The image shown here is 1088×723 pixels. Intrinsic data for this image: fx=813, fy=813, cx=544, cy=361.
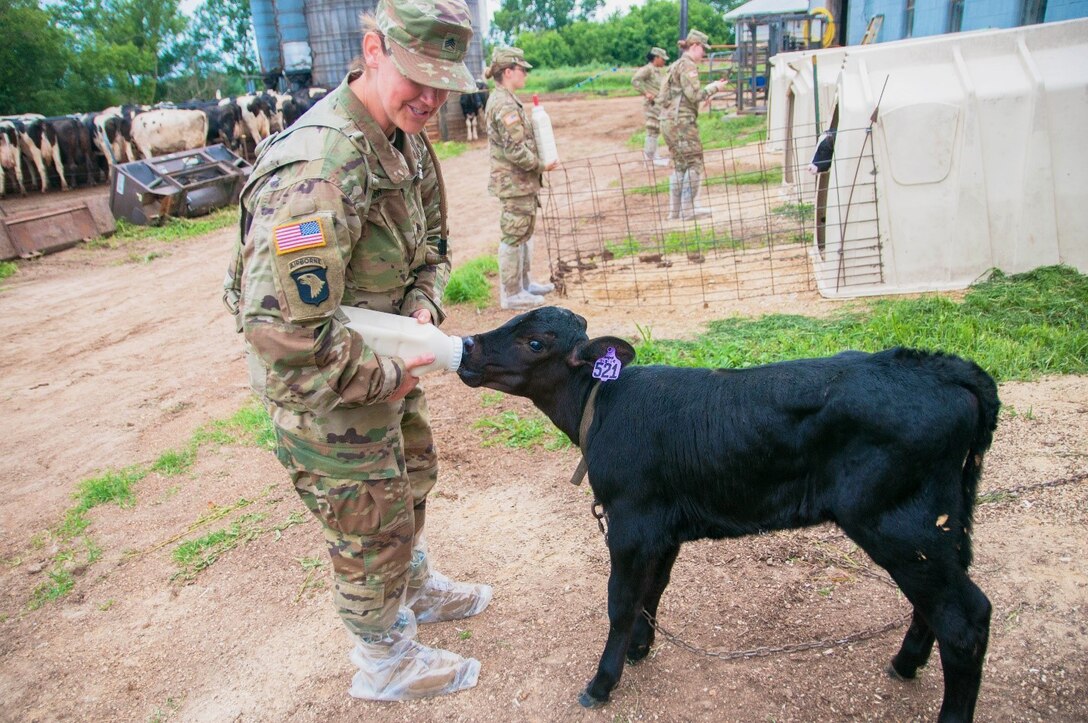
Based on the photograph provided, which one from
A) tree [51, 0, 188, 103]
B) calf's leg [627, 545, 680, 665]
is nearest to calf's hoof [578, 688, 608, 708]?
calf's leg [627, 545, 680, 665]

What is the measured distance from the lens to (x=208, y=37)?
43.8 metres

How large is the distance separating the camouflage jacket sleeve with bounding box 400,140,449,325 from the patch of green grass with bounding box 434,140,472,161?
56.2ft

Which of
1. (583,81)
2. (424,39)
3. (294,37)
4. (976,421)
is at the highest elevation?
(294,37)

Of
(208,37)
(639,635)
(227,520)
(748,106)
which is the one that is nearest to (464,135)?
(748,106)

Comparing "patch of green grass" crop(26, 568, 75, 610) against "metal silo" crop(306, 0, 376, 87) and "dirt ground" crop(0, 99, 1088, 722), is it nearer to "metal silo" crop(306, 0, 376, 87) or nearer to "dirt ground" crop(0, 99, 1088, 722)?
"dirt ground" crop(0, 99, 1088, 722)

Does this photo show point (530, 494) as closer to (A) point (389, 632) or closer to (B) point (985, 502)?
(A) point (389, 632)

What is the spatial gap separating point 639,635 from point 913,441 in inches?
51.4

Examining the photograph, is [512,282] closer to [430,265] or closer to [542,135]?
[542,135]

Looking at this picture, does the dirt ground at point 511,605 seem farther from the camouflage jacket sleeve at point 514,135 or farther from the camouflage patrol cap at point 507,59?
the camouflage patrol cap at point 507,59

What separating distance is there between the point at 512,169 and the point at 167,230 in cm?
758

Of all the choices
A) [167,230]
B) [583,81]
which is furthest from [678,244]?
[583,81]

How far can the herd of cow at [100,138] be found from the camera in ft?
57.1

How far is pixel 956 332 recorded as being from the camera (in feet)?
17.9

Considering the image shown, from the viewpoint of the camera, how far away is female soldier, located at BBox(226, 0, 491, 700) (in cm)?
238
